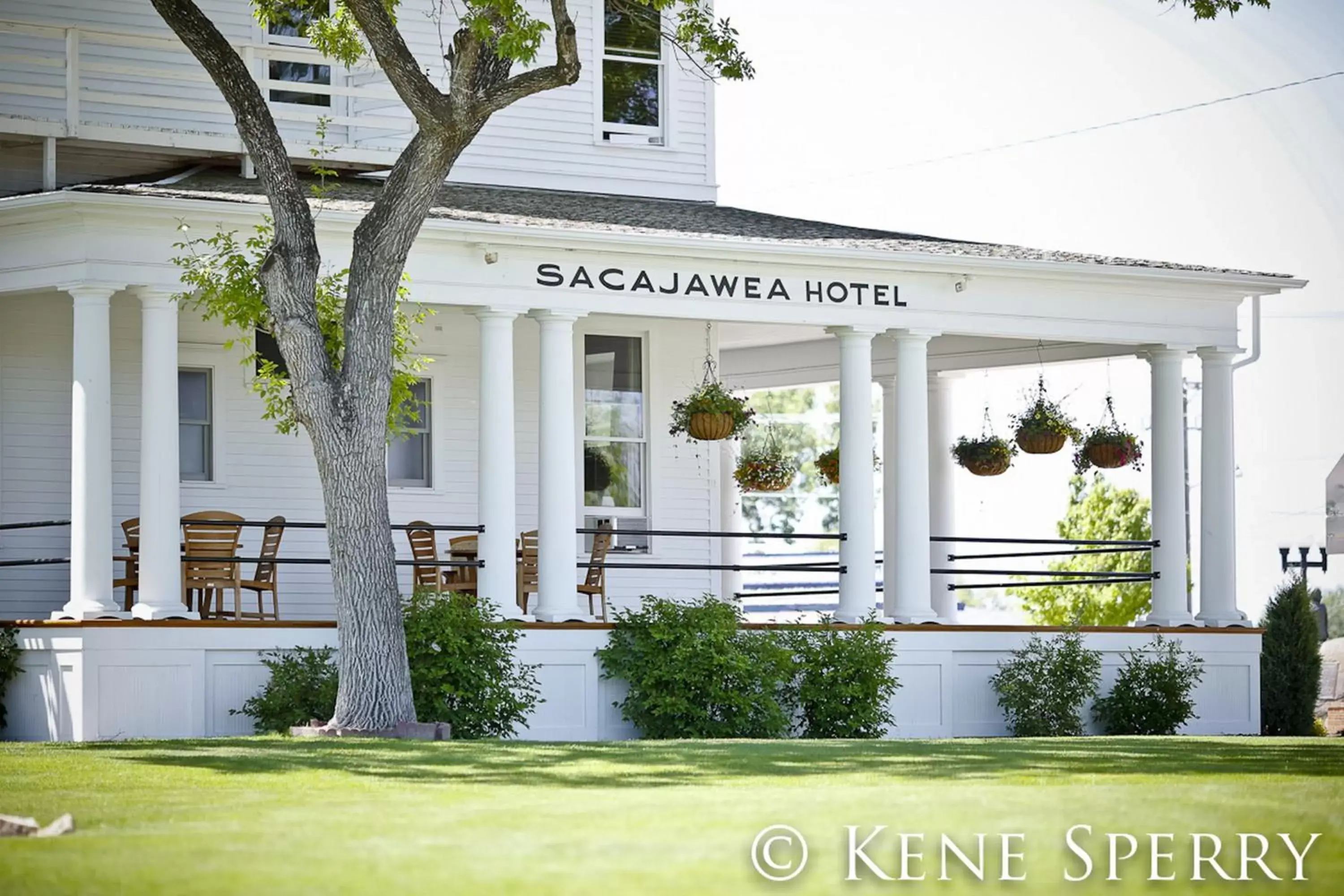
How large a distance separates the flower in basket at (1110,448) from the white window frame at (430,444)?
716cm

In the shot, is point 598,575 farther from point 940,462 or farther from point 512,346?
point 940,462

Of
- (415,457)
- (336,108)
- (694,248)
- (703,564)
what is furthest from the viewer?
(703,564)

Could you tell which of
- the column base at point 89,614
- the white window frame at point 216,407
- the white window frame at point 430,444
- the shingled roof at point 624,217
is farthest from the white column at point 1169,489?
the column base at point 89,614

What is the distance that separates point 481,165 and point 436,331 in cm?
243

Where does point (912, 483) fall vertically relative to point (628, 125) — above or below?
below

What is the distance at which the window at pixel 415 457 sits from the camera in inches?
807

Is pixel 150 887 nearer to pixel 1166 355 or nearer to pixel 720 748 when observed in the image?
pixel 720 748

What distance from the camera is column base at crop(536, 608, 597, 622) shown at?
17484 mm

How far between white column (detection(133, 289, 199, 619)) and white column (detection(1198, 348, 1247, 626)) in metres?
10.5

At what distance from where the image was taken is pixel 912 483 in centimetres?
1902

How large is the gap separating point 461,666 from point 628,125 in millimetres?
8961

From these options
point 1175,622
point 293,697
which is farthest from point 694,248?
point 1175,622

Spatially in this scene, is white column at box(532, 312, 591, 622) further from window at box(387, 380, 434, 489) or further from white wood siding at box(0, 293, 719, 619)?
window at box(387, 380, 434, 489)

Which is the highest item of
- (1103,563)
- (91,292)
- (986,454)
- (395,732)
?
(91,292)
